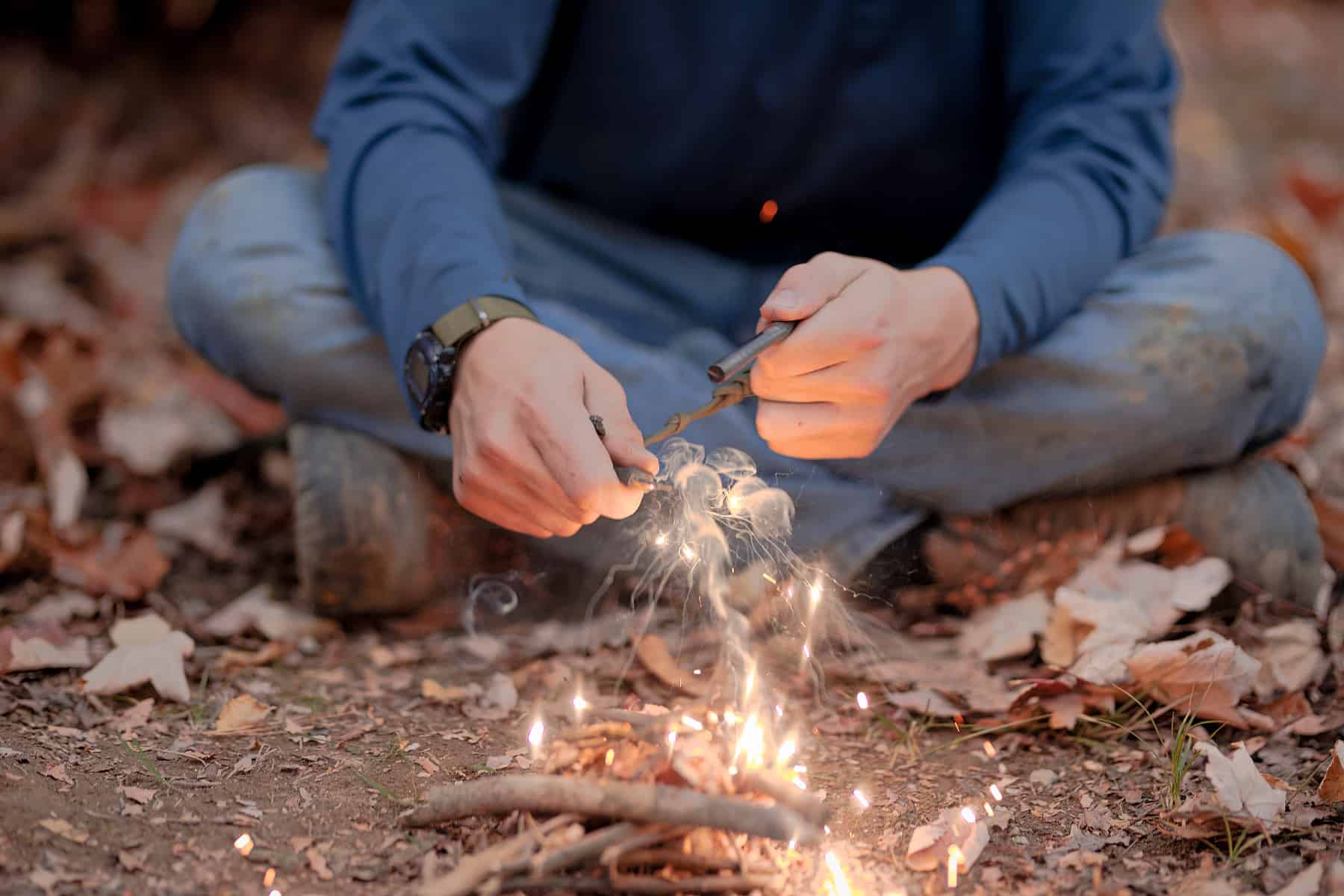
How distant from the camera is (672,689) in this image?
5.49 feet

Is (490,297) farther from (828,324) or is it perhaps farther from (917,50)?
(917,50)

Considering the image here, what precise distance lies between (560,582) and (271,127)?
3514 millimetres

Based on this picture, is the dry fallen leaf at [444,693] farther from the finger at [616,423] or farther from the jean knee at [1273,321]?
the jean knee at [1273,321]

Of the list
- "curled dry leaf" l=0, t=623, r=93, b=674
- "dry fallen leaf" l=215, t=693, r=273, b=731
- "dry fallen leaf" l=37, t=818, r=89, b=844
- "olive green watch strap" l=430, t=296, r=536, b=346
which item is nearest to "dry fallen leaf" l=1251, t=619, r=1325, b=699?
"olive green watch strap" l=430, t=296, r=536, b=346

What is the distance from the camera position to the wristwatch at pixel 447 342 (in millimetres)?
1566

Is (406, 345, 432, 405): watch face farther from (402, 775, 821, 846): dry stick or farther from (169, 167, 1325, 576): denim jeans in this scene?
(402, 775, 821, 846): dry stick

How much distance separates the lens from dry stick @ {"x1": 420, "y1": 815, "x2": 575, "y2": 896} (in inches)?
43.3

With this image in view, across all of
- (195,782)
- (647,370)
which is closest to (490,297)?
(647,370)

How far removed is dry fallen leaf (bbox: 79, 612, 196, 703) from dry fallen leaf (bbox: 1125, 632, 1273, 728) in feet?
4.72

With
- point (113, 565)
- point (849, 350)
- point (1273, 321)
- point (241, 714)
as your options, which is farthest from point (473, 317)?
point (1273, 321)

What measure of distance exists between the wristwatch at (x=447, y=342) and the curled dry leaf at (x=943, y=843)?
876 mm

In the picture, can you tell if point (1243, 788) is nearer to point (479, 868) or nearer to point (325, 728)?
point (479, 868)

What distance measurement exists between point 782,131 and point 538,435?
104 centimetres

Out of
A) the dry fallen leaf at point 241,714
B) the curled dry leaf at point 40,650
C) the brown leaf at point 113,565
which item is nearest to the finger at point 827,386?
the dry fallen leaf at point 241,714
